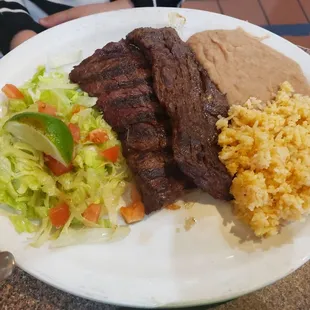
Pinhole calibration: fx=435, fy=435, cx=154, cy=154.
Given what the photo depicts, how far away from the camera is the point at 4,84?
1.88 metres

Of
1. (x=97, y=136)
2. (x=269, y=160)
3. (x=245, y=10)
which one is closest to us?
(x=269, y=160)

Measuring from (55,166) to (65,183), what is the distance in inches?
3.0

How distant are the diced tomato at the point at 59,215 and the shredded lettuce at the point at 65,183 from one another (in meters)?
0.02

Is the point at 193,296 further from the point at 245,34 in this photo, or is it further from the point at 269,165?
the point at 245,34

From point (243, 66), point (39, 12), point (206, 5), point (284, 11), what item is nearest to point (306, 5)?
point (284, 11)

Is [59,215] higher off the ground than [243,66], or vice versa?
[243,66]

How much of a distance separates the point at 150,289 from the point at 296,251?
53 cm

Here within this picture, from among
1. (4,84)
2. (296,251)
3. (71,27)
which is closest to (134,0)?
(71,27)

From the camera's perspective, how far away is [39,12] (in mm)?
2391

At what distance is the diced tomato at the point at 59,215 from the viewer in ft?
5.07

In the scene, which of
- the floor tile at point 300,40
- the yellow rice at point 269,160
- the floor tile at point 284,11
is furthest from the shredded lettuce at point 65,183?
the floor tile at point 284,11

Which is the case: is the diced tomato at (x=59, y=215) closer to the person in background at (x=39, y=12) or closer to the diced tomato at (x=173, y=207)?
the diced tomato at (x=173, y=207)

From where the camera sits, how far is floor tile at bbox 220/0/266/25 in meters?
3.46

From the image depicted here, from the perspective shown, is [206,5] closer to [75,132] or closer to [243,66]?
[243,66]
